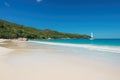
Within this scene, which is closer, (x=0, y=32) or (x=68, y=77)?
(x=68, y=77)

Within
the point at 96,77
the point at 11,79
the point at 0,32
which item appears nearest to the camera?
the point at 11,79

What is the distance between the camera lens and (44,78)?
6070 millimetres

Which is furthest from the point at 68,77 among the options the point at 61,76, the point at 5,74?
the point at 5,74

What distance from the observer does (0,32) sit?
343 feet

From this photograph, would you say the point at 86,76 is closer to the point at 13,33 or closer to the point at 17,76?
the point at 17,76

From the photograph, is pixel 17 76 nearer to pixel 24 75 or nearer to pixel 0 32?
pixel 24 75

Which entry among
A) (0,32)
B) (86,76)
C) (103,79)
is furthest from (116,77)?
(0,32)

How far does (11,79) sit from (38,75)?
3.25 ft

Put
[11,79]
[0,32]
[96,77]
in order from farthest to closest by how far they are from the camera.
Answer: [0,32], [96,77], [11,79]

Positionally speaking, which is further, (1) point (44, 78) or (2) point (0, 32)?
(2) point (0, 32)

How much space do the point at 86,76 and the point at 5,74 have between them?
9.39ft

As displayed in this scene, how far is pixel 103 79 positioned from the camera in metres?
6.02

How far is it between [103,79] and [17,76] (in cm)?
286

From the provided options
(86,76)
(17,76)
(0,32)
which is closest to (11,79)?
(17,76)
